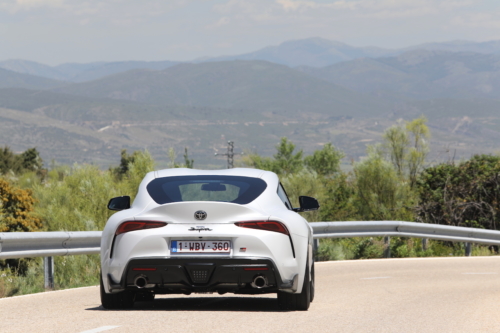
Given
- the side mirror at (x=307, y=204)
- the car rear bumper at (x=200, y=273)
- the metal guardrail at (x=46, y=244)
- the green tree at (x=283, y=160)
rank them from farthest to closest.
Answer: the green tree at (x=283, y=160) → the metal guardrail at (x=46, y=244) → the side mirror at (x=307, y=204) → the car rear bumper at (x=200, y=273)

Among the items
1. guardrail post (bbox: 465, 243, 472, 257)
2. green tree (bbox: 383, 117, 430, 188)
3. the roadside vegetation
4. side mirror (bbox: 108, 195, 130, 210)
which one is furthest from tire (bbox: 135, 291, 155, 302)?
green tree (bbox: 383, 117, 430, 188)

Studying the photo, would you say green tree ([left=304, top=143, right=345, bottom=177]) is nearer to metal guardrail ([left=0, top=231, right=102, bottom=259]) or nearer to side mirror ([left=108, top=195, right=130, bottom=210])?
metal guardrail ([left=0, top=231, right=102, bottom=259])

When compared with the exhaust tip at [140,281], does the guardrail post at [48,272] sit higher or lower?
lower

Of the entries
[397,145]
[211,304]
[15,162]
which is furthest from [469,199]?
[15,162]

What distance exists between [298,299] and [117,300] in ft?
5.61

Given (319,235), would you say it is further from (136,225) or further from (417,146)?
(417,146)

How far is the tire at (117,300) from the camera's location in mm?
7734

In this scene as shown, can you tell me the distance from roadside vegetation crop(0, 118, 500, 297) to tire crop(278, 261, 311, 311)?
3.90 m

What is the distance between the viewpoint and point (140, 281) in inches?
283

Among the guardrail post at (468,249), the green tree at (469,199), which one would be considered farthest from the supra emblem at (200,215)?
the green tree at (469,199)

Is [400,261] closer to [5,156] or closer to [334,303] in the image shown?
[334,303]

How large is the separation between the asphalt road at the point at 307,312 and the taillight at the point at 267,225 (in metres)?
0.79

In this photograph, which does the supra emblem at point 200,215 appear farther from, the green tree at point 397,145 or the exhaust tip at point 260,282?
the green tree at point 397,145

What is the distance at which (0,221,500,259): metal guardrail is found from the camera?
10.2 m
